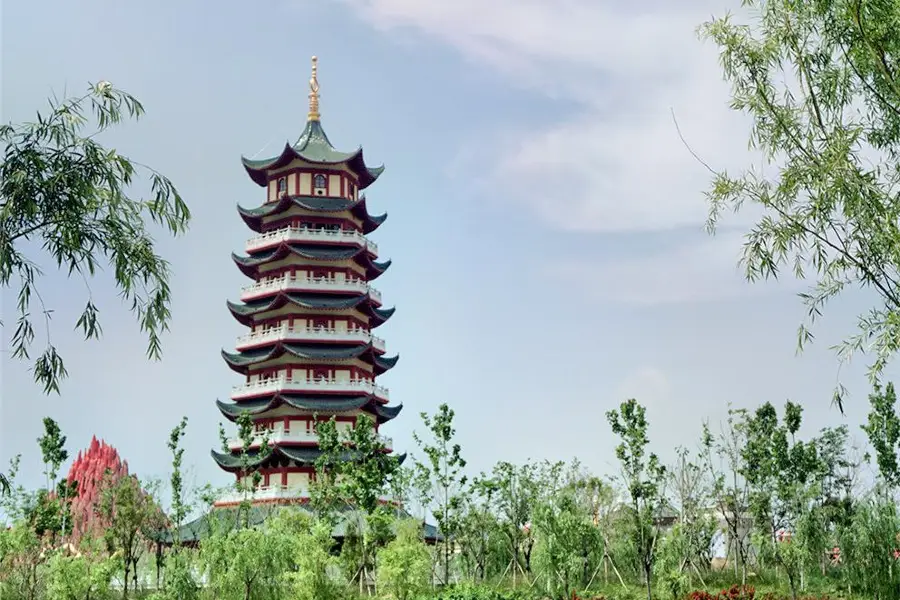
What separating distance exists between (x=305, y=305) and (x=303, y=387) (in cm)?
333

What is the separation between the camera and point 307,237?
41188mm

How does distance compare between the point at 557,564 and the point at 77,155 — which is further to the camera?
the point at 557,564

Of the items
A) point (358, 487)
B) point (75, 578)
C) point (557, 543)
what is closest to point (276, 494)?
point (358, 487)

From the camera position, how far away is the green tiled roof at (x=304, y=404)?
127 feet

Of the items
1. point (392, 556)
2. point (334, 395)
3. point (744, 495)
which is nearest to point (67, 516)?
point (334, 395)

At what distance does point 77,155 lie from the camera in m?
10.5

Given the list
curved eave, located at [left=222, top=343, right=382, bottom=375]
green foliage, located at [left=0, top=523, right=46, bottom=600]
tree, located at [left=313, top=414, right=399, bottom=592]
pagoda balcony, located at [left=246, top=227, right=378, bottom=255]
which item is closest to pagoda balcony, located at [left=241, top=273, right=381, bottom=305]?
pagoda balcony, located at [left=246, top=227, right=378, bottom=255]

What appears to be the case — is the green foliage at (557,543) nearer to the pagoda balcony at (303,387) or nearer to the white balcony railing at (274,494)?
the white balcony railing at (274,494)

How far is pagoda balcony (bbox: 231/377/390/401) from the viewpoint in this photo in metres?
39.1

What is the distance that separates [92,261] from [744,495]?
23.8 meters

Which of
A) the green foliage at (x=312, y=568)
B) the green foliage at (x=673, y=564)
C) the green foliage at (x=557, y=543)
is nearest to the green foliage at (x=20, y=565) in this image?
the green foliage at (x=312, y=568)

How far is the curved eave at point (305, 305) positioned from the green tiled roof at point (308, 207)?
12.3 feet

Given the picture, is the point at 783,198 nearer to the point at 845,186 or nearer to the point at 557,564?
the point at 845,186

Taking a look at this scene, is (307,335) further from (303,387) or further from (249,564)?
(249,564)
